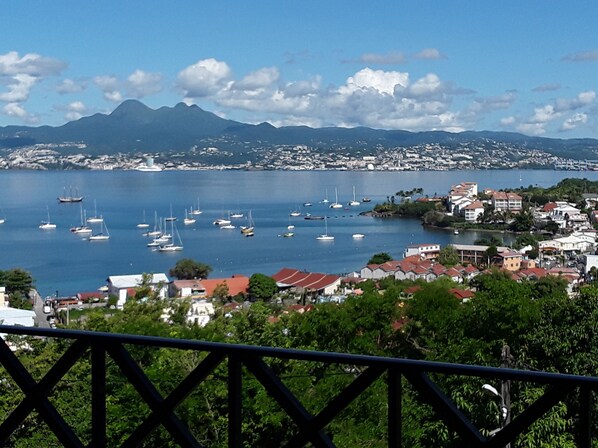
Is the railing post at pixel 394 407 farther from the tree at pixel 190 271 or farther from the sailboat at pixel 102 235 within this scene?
the sailboat at pixel 102 235

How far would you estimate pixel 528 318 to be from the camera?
227 inches

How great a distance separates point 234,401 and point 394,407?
0.21 m

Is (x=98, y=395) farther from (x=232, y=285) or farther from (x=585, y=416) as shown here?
(x=232, y=285)

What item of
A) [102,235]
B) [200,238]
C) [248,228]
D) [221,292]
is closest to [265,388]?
[221,292]

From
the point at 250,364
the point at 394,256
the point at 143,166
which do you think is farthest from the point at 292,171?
the point at 250,364

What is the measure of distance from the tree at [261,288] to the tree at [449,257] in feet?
22.9

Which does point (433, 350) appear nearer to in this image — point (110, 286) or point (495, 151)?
point (110, 286)

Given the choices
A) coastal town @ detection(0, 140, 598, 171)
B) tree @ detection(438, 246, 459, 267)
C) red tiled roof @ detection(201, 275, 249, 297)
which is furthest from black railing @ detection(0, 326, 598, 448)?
coastal town @ detection(0, 140, 598, 171)

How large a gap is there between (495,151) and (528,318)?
11481cm

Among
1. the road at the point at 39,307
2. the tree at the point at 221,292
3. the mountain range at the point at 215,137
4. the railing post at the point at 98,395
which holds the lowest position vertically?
the road at the point at 39,307

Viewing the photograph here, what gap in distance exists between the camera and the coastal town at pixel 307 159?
347ft

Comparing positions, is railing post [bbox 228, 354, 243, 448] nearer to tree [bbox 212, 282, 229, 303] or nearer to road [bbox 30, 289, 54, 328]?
road [bbox 30, 289, 54, 328]

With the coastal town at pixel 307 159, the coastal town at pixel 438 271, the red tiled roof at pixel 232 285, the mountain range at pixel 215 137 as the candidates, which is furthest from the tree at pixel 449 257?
the mountain range at pixel 215 137

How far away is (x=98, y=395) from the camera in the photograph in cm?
103
